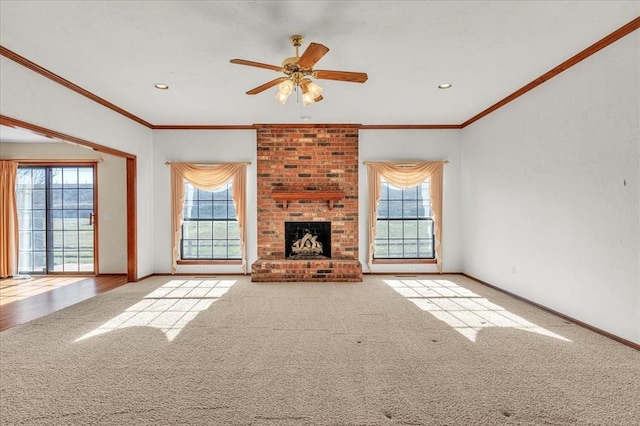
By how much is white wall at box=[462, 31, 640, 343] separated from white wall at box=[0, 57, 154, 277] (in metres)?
5.81

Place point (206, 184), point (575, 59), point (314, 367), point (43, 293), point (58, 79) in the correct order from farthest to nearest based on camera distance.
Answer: point (206, 184) < point (43, 293) < point (58, 79) < point (575, 59) < point (314, 367)

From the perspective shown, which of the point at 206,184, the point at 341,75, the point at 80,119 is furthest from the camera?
the point at 206,184

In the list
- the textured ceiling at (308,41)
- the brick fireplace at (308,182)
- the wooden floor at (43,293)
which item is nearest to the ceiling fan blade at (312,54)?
the textured ceiling at (308,41)

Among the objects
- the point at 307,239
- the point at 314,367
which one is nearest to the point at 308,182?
the point at 307,239

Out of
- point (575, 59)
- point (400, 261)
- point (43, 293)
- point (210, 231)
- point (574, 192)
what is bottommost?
point (43, 293)

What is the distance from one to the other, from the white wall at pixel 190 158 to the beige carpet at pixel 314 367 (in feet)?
6.30

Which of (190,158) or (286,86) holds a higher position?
(286,86)

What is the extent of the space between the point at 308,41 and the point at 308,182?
309 centimetres

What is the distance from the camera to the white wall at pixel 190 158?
5.85 meters

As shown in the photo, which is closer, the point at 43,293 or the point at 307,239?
the point at 43,293

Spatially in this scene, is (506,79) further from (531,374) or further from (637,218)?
A: (531,374)

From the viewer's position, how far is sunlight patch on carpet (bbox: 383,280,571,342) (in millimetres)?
3189

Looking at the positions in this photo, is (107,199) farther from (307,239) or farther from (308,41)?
(308,41)

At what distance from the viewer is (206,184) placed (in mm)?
5742
